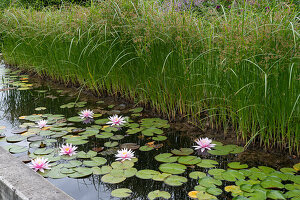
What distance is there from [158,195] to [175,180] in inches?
7.3

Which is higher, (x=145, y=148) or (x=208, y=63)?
(x=208, y=63)

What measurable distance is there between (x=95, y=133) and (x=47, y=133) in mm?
414

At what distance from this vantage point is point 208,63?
2.48 meters

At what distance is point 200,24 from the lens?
282 centimetres

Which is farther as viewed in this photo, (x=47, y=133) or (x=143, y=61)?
(x=143, y=61)

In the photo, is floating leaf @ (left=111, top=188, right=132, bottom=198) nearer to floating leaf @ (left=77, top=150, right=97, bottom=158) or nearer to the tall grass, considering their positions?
floating leaf @ (left=77, top=150, right=97, bottom=158)

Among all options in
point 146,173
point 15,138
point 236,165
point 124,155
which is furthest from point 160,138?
point 15,138

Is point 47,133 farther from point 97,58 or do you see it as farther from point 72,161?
point 97,58

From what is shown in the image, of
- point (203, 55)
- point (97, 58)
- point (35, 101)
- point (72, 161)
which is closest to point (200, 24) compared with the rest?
point (203, 55)

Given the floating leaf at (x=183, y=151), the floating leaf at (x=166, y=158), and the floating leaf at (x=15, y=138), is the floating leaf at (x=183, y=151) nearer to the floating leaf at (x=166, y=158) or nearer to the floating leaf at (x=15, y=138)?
the floating leaf at (x=166, y=158)

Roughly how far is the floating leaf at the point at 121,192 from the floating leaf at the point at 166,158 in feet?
1.37

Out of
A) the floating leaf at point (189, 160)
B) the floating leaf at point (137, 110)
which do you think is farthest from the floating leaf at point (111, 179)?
the floating leaf at point (137, 110)

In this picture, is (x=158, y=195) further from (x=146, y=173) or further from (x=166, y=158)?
(x=166, y=158)

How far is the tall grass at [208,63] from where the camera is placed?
2096 mm
